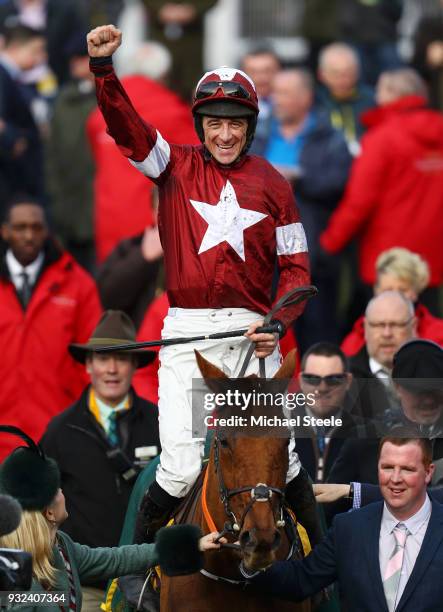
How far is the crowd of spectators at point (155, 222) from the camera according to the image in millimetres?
10391

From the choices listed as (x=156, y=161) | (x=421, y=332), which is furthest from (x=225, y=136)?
(x=421, y=332)

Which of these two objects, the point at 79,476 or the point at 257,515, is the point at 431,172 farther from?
the point at 257,515

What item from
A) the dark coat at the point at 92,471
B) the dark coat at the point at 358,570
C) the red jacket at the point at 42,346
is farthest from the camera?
the red jacket at the point at 42,346

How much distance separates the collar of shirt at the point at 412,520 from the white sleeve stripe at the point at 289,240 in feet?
4.33

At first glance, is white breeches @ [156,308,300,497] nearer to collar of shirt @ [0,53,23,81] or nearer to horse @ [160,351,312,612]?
horse @ [160,351,312,612]

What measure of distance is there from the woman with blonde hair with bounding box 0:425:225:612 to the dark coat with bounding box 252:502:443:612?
49 cm

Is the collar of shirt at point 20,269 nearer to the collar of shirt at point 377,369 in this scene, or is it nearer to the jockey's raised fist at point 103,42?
the collar of shirt at point 377,369

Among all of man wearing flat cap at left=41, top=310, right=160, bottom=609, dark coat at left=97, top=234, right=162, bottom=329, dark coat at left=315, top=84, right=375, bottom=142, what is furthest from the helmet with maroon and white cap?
dark coat at left=315, top=84, right=375, bottom=142

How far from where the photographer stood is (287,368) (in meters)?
7.77

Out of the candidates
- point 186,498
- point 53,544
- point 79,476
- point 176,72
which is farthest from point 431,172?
point 53,544

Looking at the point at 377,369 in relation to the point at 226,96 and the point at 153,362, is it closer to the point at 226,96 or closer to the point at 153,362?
the point at 153,362

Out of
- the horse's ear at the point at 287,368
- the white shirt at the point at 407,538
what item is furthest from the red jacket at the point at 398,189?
the horse's ear at the point at 287,368

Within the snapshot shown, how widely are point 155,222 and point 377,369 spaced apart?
114 inches

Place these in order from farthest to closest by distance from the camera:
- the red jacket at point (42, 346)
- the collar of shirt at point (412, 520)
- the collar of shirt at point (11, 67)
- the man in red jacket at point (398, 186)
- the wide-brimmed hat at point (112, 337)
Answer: the collar of shirt at point (11, 67)
the man in red jacket at point (398, 186)
the red jacket at point (42, 346)
the wide-brimmed hat at point (112, 337)
the collar of shirt at point (412, 520)
